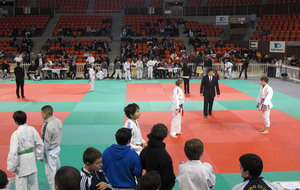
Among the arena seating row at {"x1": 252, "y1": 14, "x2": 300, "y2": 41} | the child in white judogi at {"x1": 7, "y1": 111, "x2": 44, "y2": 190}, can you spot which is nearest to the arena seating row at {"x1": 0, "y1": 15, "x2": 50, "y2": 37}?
the arena seating row at {"x1": 252, "y1": 14, "x2": 300, "y2": 41}

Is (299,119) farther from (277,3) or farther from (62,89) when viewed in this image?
(277,3)

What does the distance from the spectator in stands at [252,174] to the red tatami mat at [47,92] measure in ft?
41.5

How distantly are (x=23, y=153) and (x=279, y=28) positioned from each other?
30114mm

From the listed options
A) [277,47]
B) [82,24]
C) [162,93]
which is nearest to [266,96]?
[162,93]

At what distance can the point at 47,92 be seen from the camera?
57.4 feet

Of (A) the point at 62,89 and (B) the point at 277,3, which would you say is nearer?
(A) the point at 62,89

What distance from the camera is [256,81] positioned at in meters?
21.6

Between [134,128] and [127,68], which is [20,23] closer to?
[127,68]

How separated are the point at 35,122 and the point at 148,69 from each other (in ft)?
42.1

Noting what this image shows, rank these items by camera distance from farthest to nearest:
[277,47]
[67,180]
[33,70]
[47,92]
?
[277,47]
[33,70]
[47,92]
[67,180]

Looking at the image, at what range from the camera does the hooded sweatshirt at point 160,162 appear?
4215 millimetres

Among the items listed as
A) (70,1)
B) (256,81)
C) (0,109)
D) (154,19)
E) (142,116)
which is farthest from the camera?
(70,1)

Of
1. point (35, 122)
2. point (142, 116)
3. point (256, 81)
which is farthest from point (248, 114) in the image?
point (256, 81)

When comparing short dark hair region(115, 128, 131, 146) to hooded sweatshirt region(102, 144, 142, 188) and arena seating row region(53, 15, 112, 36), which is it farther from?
arena seating row region(53, 15, 112, 36)
